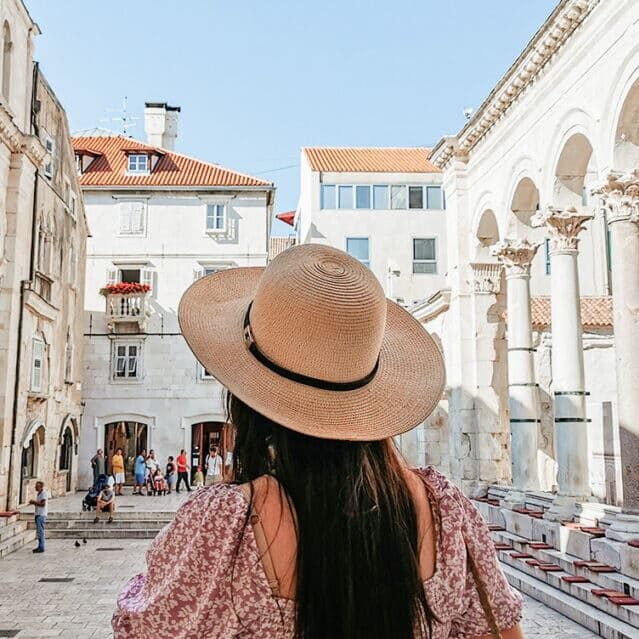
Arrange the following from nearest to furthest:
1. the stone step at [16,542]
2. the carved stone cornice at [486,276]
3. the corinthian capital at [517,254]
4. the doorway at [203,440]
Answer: the corinthian capital at [517,254], the stone step at [16,542], the carved stone cornice at [486,276], the doorway at [203,440]

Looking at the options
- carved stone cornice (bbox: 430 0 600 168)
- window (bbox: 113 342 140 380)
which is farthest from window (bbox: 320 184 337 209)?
carved stone cornice (bbox: 430 0 600 168)

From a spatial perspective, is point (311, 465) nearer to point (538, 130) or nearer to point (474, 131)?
point (538, 130)

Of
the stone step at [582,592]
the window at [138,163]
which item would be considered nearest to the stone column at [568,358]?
the stone step at [582,592]

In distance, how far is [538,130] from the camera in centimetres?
1223

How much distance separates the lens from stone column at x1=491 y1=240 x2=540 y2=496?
515 inches

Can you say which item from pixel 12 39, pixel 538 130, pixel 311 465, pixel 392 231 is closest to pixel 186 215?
pixel 392 231

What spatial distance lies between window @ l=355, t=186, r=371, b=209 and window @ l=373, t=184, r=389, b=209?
245 mm

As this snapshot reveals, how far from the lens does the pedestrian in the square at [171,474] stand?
1003 inches

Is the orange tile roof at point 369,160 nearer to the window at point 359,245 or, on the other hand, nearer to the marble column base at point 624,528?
the window at point 359,245

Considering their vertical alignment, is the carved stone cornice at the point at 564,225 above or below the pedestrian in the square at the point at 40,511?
above

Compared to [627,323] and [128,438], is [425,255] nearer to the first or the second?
[128,438]

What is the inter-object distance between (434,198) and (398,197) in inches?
62.5

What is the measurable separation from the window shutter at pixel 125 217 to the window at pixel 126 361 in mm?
4559

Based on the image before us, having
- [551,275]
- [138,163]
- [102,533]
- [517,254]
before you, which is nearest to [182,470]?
[102,533]
